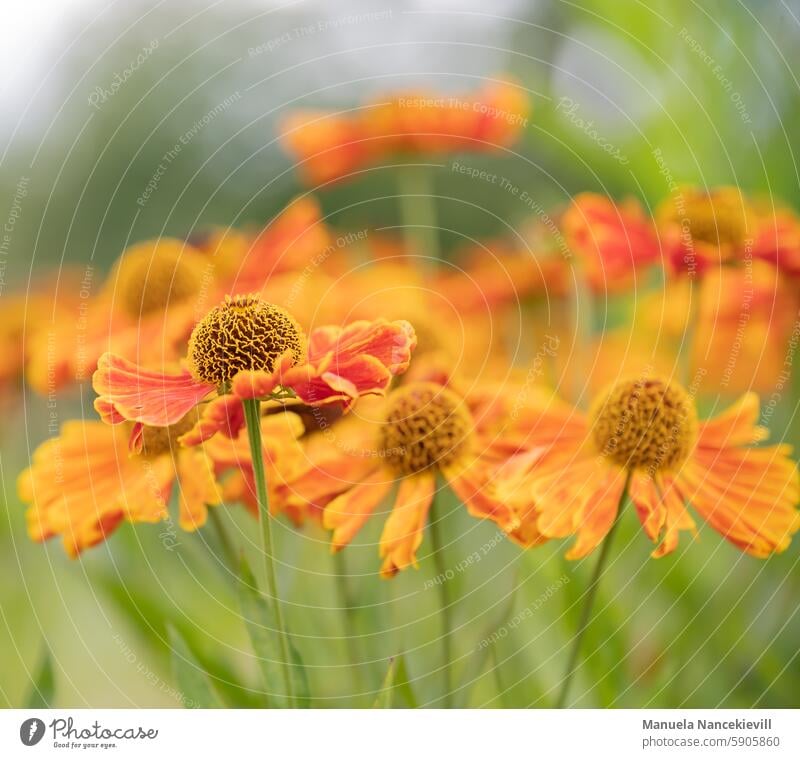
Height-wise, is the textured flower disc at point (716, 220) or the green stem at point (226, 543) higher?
the textured flower disc at point (716, 220)

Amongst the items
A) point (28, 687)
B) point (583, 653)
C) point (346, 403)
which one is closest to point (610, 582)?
point (583, 653)

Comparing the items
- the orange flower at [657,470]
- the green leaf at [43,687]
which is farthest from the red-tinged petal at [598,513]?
the green leaf at [43,687]

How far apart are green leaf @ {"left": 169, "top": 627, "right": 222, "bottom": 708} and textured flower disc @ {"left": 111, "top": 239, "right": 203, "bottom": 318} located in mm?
157

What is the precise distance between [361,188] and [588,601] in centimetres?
25

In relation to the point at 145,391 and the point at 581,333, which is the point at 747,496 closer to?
the point at 581,333

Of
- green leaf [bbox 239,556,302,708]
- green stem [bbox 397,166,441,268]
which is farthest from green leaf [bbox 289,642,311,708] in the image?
green stem [bbox 397,166,441,268]

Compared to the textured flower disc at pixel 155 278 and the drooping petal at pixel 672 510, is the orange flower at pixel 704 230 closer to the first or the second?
the drooping petal at pixel 672 510

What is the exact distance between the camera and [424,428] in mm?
342

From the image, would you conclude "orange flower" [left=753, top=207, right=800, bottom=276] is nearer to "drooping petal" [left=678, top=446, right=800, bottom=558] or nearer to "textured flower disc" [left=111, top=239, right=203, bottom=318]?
"drooping petal" [left=678, top=446, right=800, bottom=558]

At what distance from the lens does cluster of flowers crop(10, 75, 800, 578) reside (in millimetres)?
322

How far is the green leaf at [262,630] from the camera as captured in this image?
316mm

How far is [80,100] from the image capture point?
0.48 m

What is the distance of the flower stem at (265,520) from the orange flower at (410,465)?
0.02 metres
